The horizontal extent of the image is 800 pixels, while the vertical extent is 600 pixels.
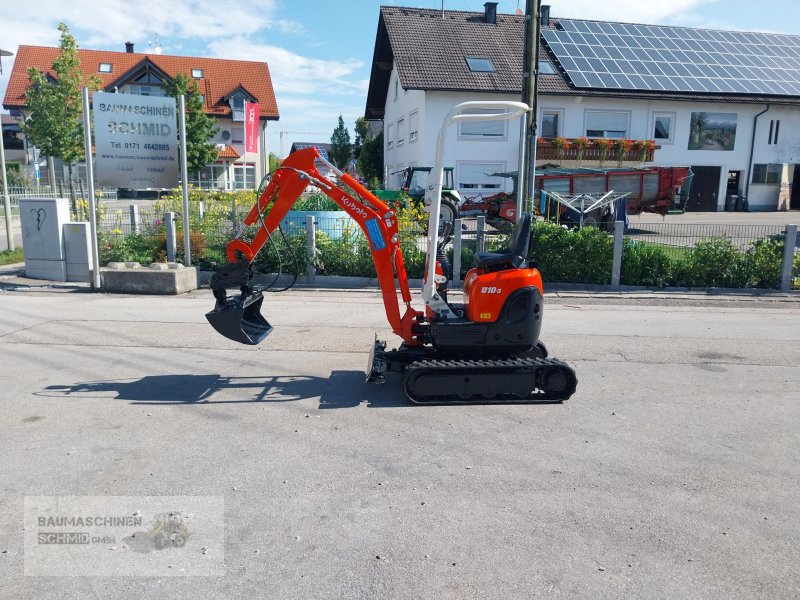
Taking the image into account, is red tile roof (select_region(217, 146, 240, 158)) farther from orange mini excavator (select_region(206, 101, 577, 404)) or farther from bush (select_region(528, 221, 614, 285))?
orange mini excavator (select_region(206, 101, 577, 404))

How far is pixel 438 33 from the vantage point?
31219mm

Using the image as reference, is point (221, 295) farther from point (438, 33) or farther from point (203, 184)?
point (203, 184)

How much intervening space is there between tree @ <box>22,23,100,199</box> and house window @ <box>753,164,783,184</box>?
1224 inches

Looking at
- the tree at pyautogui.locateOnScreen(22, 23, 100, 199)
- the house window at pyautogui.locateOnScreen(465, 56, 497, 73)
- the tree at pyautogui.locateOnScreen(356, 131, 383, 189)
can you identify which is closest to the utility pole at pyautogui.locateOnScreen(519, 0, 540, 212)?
the tree at pyautogui.locateOnScreen(22, 23, 100, 199)

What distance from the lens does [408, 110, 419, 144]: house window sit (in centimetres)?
3002

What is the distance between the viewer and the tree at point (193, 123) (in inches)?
1513

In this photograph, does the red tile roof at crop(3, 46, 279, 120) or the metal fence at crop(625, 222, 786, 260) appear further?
the red tile roof at crop(3, 46, 279, 120)

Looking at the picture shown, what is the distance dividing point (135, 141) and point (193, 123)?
28.1m

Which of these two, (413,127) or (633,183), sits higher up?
(413,127)

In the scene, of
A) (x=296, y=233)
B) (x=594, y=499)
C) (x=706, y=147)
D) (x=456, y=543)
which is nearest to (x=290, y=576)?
(x=456, y=543)

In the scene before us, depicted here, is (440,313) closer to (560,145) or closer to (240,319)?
(240,319)

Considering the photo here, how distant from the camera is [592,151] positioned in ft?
95.5

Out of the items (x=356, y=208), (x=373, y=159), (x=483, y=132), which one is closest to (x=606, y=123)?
(x=483, y=132)

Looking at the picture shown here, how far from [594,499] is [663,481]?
61 centimetres
